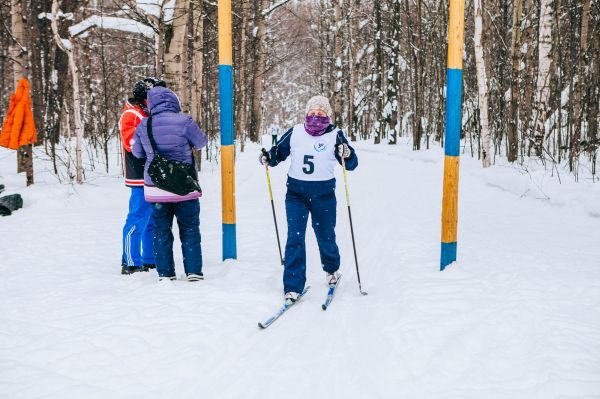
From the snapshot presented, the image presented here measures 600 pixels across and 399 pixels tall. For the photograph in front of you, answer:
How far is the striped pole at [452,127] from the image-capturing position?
4.22m

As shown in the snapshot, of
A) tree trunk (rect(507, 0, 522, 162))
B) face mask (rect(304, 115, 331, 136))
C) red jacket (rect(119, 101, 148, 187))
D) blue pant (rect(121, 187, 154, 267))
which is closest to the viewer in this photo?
face mask (rect(304, 115, 331, 136))

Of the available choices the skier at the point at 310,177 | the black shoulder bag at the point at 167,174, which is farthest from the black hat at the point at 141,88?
the skier at the point at 310,177

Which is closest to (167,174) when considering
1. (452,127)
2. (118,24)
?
(452,127)

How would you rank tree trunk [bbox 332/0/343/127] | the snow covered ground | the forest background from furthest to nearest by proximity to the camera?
tree trunk [bbox 332/0/343/127], the forest background, the snow covered ground

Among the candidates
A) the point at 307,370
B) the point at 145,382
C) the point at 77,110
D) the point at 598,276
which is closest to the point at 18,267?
the point at 145,382

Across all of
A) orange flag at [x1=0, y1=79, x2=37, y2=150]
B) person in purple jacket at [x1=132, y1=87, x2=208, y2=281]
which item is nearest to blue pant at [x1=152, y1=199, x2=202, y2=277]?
person in purple jacket at [x1=132, y1=87, x2=208, y2=281]

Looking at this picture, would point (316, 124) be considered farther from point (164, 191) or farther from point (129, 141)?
point (129, 141)

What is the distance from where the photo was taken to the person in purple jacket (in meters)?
4.10

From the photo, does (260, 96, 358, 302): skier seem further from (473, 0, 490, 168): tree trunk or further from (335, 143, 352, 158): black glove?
(473, 0, 490, 168): tree trunk

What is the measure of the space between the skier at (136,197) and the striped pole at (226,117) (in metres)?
Result: 0.62

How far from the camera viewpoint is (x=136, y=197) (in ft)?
15.1

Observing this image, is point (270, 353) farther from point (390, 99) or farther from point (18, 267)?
point (390, 99)

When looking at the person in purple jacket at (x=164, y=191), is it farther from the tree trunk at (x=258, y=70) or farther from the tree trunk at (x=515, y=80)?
the tree trunk at (x=258, y=70)

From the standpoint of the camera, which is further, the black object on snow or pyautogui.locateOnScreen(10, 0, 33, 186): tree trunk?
pyautogui.locateOnScreen(10, 0, 33, 186): tree trunk
